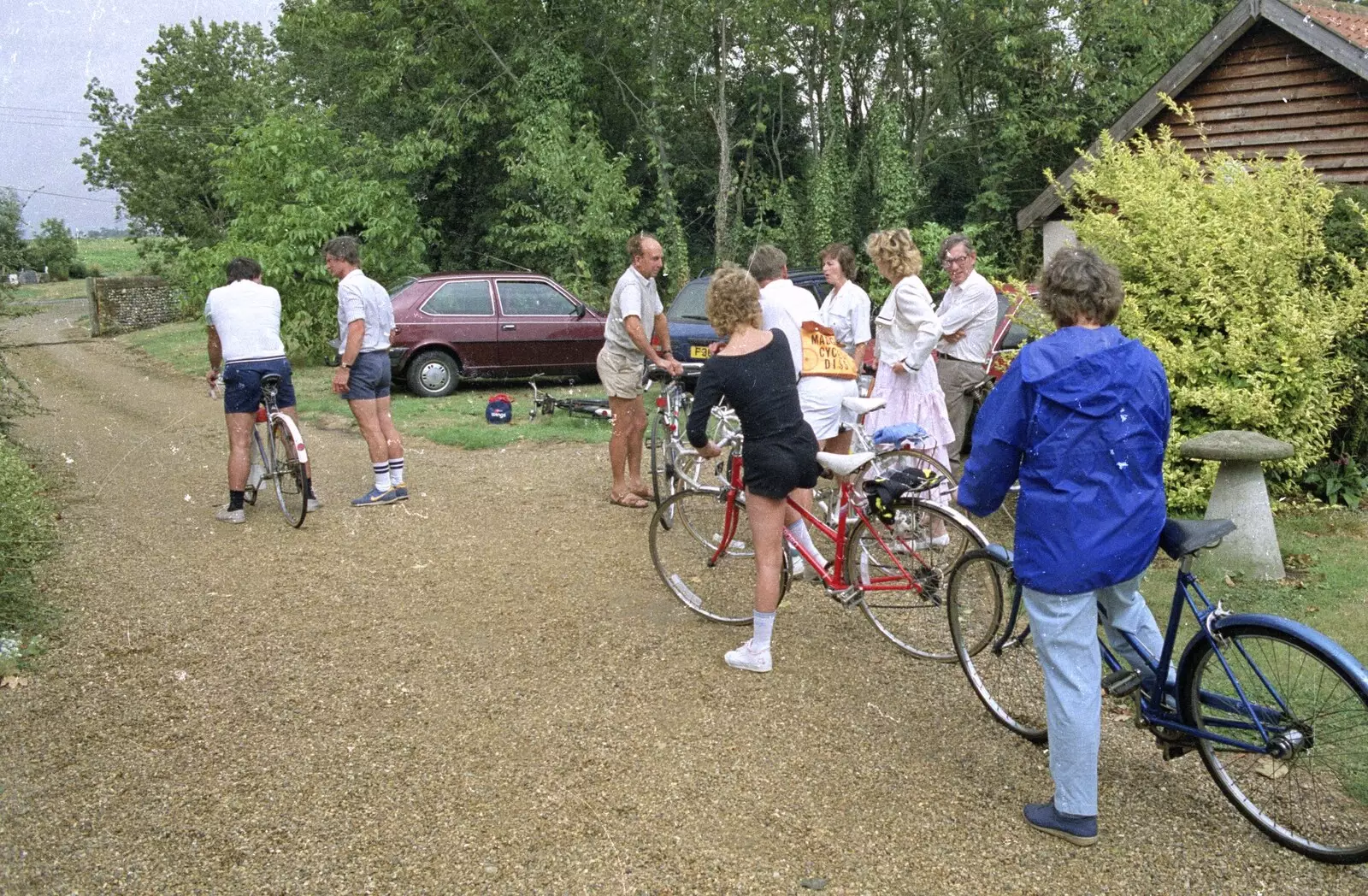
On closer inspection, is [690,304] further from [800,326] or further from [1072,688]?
[1072,688]

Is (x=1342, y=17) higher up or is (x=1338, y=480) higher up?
(x=1342, y=17)


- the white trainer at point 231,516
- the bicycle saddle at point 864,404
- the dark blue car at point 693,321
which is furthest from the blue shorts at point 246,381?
the dark blue car at point 693,321

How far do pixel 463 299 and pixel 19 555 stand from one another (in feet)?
30.3

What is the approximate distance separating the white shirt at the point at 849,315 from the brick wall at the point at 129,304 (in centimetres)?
2828

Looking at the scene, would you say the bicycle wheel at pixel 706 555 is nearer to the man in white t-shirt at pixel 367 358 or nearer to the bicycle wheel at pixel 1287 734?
the bicycle wheel at pixel 1287 734

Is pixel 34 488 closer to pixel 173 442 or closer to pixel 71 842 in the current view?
pixel 173 442

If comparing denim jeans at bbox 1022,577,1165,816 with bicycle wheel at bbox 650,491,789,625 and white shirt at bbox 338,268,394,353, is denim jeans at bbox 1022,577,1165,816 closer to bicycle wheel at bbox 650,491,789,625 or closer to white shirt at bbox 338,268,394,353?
bicycle wheel at bbox 650,491,789,625

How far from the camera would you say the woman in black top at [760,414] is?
15.9 feet

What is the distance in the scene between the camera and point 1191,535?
138 inches

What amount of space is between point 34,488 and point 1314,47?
12.1 m

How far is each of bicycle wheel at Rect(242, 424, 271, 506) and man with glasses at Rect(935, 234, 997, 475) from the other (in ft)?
16.1

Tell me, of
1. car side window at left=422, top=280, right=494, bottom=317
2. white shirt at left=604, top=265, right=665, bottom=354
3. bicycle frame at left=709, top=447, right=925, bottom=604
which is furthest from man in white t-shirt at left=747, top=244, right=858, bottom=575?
car side window at left=422, top=280, right=494, bottom=317

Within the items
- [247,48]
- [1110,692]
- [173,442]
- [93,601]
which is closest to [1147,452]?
[1110,692]

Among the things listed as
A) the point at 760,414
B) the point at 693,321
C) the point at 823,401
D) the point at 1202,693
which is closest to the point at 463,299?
the point at 693,321
